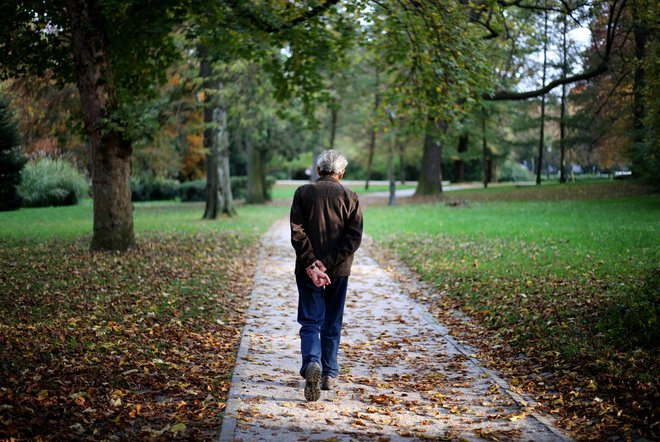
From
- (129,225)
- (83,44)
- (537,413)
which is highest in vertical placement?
(83,44)

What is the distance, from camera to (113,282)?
34.6ft

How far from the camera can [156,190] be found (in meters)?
44.2

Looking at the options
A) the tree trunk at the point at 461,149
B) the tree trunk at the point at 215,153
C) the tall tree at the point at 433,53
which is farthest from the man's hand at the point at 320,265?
the tree trunk at the point at 461,149

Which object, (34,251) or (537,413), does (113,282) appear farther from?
(537,413)

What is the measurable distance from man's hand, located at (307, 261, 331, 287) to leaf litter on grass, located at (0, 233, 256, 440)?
51.8 inches

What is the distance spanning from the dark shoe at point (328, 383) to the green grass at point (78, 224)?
11885mm

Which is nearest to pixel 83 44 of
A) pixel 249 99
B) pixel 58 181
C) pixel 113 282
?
pixel 113 282

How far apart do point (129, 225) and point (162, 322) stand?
6115 mm

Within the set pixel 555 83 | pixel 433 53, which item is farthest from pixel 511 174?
pixel 433 53

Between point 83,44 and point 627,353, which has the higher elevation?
point 83,44

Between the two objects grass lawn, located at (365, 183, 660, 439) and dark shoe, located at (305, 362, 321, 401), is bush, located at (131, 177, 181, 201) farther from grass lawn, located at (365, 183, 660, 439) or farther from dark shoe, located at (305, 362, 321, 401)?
dark shoe, located at (305, 362, 321, 401)

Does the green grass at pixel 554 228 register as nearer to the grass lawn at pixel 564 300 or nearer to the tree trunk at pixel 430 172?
the grass lawn at pixel 564 300

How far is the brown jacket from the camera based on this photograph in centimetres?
602

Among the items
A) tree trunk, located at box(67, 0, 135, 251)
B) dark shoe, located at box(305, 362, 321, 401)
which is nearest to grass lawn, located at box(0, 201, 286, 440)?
tree trunk, located at box(67, 0, 135, 251)
